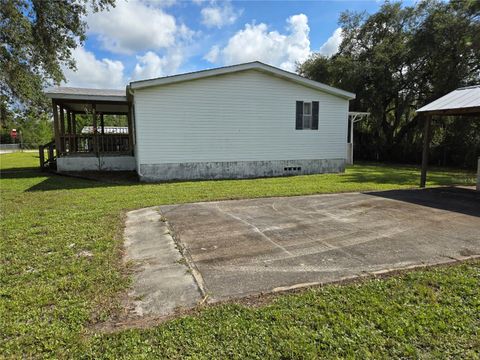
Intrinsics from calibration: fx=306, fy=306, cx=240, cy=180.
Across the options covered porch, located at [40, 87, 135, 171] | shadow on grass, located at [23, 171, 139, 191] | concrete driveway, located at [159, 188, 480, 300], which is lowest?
concrete driveway, located at [159, 188, 480, 300]

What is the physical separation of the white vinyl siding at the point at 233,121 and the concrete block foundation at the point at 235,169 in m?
0.21

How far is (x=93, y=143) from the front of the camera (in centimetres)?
1393

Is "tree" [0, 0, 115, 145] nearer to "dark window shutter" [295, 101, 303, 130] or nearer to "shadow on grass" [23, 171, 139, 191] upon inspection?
"shadow on grass" [23, 171, 139, 191]

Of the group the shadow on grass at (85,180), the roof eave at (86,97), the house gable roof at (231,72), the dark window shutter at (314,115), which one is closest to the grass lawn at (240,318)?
the shadow on grass at (85,180)

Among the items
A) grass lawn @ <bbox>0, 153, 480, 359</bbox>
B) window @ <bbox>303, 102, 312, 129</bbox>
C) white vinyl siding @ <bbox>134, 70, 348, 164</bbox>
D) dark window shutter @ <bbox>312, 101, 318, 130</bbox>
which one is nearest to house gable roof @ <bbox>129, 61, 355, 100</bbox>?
white vinyl siding @ <bbox>134, 70, 348, 164</bbox>

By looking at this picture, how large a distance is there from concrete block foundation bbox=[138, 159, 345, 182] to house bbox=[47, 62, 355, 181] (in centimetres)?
3

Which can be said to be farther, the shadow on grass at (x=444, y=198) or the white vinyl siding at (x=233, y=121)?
the white vinyl siding at (x=233, y=121)

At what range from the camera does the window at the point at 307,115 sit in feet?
41.2

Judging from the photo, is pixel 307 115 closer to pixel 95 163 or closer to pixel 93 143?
pixel 95 163

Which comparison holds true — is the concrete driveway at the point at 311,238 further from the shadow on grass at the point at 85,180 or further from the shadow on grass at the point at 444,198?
the shadow on grass at the point at 85,180

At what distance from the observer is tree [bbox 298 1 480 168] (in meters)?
17.4

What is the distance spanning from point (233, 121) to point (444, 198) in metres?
7.14

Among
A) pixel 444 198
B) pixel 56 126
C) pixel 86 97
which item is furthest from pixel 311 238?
pixel 56 126

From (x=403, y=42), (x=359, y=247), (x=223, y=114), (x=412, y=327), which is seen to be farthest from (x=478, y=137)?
(x=412, y=327)
